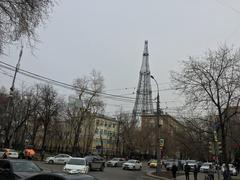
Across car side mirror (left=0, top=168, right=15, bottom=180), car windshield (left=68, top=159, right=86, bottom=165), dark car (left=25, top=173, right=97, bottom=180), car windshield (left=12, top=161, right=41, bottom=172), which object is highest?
car windshield (left=68, top=159, right=86, bottom=165)

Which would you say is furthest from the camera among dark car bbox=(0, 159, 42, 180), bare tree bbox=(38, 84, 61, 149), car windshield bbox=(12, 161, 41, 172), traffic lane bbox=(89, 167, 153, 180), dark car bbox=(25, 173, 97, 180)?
bare tree bbox=(38, 84, 61, 149)

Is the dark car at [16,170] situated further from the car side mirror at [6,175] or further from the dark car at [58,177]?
the dark car at [58,177]

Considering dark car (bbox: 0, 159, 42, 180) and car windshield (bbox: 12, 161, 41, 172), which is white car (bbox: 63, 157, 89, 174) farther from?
dark car (bbox: 0, 159, 42, 180)

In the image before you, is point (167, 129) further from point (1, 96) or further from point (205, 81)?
point (205, 81)

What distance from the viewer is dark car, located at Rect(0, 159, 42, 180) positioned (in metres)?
13.6

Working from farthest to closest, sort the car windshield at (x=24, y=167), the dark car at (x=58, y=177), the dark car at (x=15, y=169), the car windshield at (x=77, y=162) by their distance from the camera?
the car windshield at (x=77, y=162) < the car windshield at (x=24, y=167) < the dark car at (x=15, y=169) < the dark car at (x=58, y=177)

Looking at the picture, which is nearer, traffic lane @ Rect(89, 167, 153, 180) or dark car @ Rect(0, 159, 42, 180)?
dark car @ Rect(0, 159, 42, 180)

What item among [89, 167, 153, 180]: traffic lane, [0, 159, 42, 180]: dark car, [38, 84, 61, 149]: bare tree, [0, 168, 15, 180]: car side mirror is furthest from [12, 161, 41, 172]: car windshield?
[38, 84, 61, 149]: bare tree

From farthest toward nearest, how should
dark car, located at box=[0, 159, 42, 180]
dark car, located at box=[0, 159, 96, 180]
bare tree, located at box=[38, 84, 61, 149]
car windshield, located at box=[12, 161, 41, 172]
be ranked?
bare tree, located at box=[38, 84, 61, 149] < car windshield, located at box=[12, 161, 41, 172] < dark car, located at box=[0, 159, 42, 180] < dark car, located at box=[0, 159, 96, 180]

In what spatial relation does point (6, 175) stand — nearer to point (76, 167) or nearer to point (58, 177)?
point (58, 177)

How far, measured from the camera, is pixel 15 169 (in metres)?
14.1

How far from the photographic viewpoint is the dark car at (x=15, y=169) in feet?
44.6

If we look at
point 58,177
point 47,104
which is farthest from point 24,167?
point 47,104

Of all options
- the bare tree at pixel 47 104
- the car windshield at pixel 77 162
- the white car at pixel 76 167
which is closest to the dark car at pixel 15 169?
the white car at pixel 76 167
